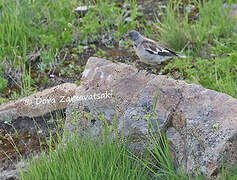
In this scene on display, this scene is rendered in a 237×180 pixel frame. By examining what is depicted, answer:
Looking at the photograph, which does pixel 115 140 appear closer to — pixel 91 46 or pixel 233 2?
pixel 91 46

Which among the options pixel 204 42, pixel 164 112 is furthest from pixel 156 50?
pixel 164 112

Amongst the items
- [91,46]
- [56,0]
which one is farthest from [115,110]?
[56,0]

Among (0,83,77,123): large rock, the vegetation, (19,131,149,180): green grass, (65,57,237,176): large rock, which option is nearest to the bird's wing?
the vegetation

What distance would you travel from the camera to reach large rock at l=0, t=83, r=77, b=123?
470cm

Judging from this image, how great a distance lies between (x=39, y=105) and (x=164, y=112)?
5.57 ft

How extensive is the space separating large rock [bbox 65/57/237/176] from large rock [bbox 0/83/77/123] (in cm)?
39

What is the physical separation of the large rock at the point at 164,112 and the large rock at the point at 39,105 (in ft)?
1.28

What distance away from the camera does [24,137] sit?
454cm

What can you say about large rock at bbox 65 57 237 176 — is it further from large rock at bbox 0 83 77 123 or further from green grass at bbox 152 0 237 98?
green grass at bbox 152 0 237 98

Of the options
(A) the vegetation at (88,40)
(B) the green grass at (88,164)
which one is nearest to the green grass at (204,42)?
(A) the vegetation at (88,40)

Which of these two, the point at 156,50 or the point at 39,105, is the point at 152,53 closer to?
the point at 156,50

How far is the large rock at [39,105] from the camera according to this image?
4695mm

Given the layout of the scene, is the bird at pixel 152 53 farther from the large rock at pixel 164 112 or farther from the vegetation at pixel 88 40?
the large rock at pixel 164 112

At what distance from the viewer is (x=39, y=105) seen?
4.72 metres
